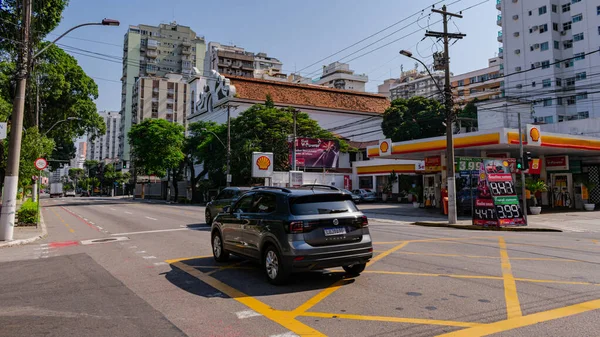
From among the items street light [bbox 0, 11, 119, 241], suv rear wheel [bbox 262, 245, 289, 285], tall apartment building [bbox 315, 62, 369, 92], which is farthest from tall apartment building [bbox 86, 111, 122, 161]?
suv rear wheel [bbox 262, 245, 289, 285]

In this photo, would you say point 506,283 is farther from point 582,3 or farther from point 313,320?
point 582,3

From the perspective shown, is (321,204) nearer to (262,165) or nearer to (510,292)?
(510,292)

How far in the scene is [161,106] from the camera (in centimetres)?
9819

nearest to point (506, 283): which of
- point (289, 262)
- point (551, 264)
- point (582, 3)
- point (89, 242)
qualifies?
point (551, 264)

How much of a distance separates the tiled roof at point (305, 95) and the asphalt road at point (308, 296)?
51.8 metres

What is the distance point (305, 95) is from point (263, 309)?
201ft

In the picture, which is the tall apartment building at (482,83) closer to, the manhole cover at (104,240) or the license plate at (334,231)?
the manhole cover at (104,240)

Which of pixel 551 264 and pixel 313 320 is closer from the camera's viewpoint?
pixel 313 320

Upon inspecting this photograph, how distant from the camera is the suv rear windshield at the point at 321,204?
22.7ft

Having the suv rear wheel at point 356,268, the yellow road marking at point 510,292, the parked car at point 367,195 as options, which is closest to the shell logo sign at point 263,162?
the parked car at point 367,195

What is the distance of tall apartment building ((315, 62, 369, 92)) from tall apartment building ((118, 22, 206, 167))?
116 feet

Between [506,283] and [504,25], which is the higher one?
[504,25]

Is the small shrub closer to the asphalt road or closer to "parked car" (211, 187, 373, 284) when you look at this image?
the asphalt road

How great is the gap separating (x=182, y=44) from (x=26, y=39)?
100766mm
